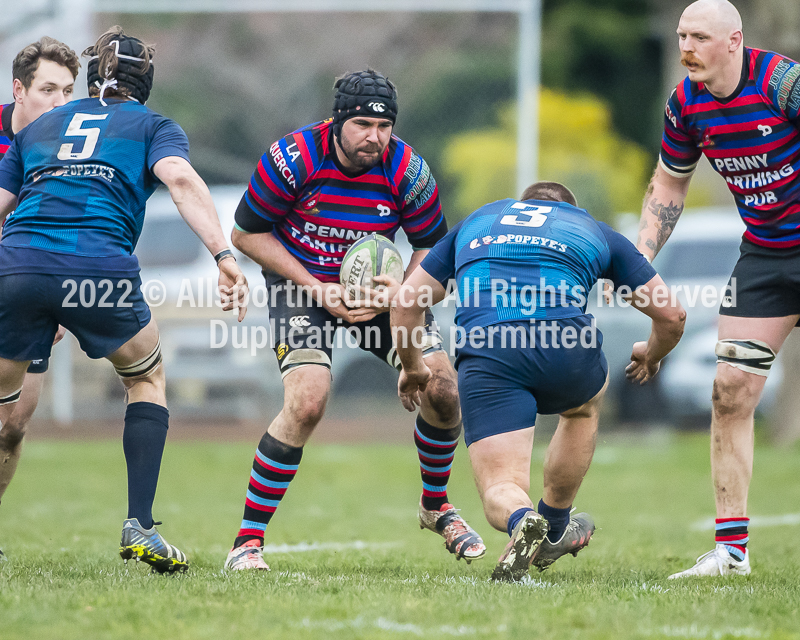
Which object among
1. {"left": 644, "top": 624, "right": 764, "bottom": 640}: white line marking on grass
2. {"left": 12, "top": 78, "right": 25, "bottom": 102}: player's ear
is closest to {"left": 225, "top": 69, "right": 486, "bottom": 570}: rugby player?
{"left": 12, "top": 78, "right": 25, "bottom": 102}: player's ear

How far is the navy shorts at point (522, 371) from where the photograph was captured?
14.6 feet

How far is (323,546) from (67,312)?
2636mm

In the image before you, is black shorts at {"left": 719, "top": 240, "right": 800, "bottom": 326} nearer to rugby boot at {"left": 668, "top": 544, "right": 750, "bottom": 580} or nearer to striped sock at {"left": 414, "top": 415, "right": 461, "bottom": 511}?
rugby boot at {"left": 668, "top": 544, "right": 750, "bottom": 580}

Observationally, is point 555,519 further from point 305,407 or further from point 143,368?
point 143,368

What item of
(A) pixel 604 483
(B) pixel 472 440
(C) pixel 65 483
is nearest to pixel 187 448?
(C) pixel 65 483

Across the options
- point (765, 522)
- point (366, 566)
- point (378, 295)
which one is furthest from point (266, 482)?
point (765, 522)

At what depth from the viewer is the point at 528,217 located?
4.68 m

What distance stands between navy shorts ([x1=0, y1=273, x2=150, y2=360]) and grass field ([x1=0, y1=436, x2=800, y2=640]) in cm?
102

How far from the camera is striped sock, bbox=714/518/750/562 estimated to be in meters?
5.07

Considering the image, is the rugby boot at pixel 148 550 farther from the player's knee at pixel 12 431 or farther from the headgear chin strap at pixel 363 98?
the headgear chin strap at pixel 363 98

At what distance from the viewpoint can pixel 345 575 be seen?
492 centimetres

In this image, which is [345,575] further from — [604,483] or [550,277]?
[604,483]

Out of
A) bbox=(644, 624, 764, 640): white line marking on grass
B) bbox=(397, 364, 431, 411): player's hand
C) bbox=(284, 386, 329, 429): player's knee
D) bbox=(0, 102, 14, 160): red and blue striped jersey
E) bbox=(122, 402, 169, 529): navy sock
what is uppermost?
bbox=(0, 102, 14, 160): red and blue striped jersey

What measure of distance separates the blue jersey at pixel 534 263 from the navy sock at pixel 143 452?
4.86 feet
